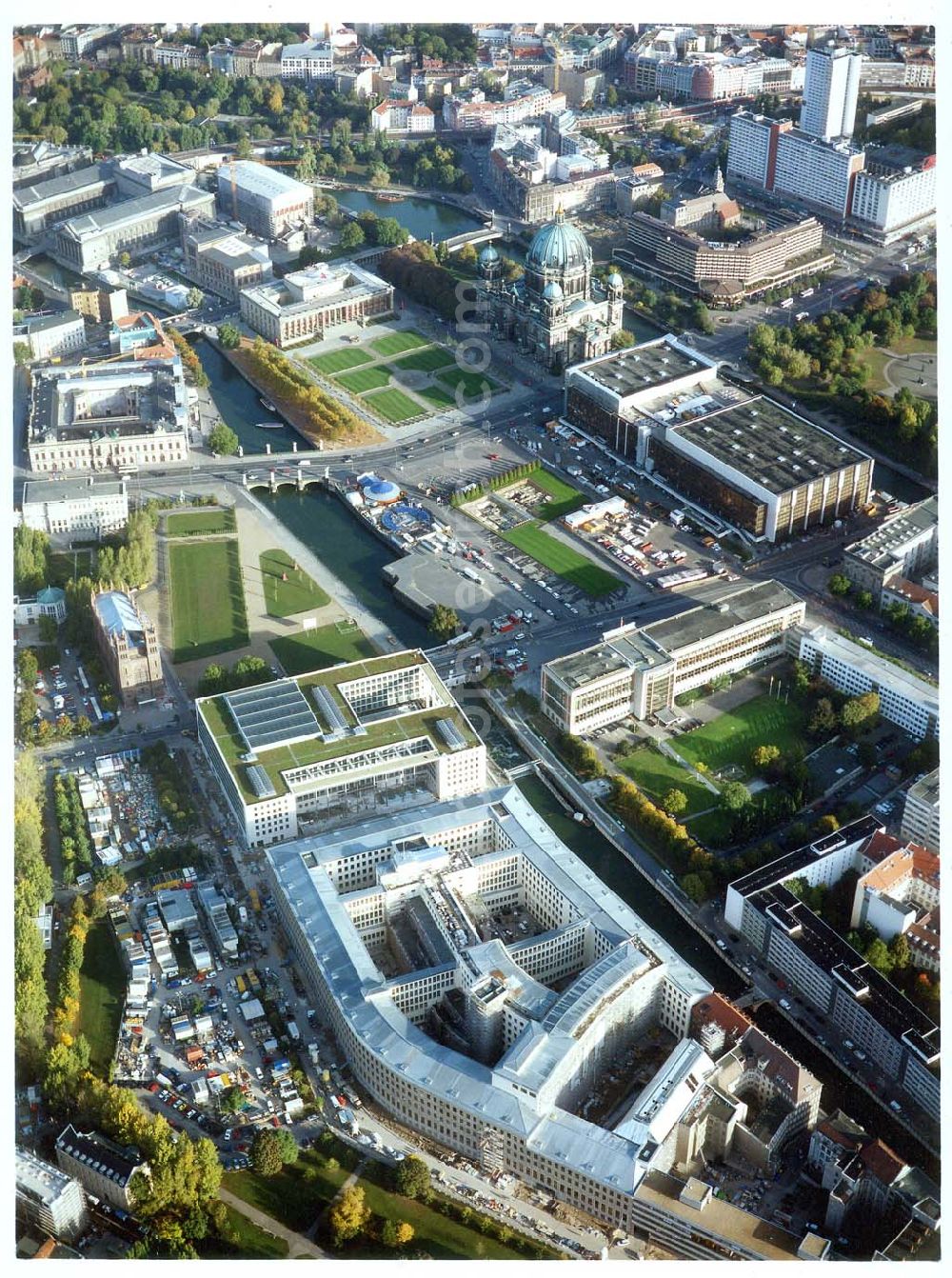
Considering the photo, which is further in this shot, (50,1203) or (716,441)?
(716,441)

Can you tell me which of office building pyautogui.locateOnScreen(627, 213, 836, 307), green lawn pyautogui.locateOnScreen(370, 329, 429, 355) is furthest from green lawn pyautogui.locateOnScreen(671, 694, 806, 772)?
office building pyautogui.locateOnScreen(627, 213, 836, 307)

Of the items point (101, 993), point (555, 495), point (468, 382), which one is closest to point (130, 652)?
point (101, 993)

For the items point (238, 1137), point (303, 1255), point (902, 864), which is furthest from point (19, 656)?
point (902, 864)

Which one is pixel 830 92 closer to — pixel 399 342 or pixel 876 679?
pixel 399 342

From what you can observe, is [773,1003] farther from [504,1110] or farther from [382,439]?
[382,439]

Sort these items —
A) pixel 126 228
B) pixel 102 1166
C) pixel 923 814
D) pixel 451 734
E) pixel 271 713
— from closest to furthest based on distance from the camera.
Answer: pixel 102 1166 → pixel 923 814 → pixel 451 734 → pixel 271 713 → pixel 126 228
